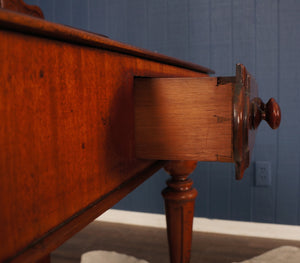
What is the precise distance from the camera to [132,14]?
72.4 inches

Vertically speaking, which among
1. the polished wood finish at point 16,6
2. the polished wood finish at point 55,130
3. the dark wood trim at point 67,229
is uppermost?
the polished wood finish at point 16,6

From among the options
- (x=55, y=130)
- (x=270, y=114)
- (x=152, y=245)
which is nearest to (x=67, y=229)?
(x=55, y=130)

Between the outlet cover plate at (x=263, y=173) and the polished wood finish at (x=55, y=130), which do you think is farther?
the outlet cover plate at (x=263, y=173)

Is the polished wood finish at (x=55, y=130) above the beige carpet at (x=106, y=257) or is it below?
above

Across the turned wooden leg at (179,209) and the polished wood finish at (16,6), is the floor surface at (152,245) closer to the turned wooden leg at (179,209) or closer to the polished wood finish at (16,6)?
the turned wooden leg at (179,209)

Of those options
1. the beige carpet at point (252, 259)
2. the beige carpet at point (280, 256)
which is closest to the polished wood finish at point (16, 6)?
the beige carpet at point (252, 259)

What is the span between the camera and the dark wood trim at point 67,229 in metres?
0.36

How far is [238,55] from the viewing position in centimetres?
171

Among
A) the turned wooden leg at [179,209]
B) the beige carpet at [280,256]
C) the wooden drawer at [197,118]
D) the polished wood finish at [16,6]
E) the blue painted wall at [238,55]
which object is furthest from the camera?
the blue painted wall at [238,55]

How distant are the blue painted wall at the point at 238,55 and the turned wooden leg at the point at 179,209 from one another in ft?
2.51

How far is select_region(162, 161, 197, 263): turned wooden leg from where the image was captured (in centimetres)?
103

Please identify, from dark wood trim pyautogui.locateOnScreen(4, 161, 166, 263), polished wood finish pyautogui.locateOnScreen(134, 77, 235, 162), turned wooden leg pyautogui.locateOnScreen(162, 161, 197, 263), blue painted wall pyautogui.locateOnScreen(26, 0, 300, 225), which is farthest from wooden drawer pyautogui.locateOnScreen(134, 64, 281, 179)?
blue painted wall pyautogui.locateOnScreen(26, 0, 300, 225)

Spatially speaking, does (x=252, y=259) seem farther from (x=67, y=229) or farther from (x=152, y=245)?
(x=67, y=229)

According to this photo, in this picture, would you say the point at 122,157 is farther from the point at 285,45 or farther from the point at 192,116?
the point at 285,45
